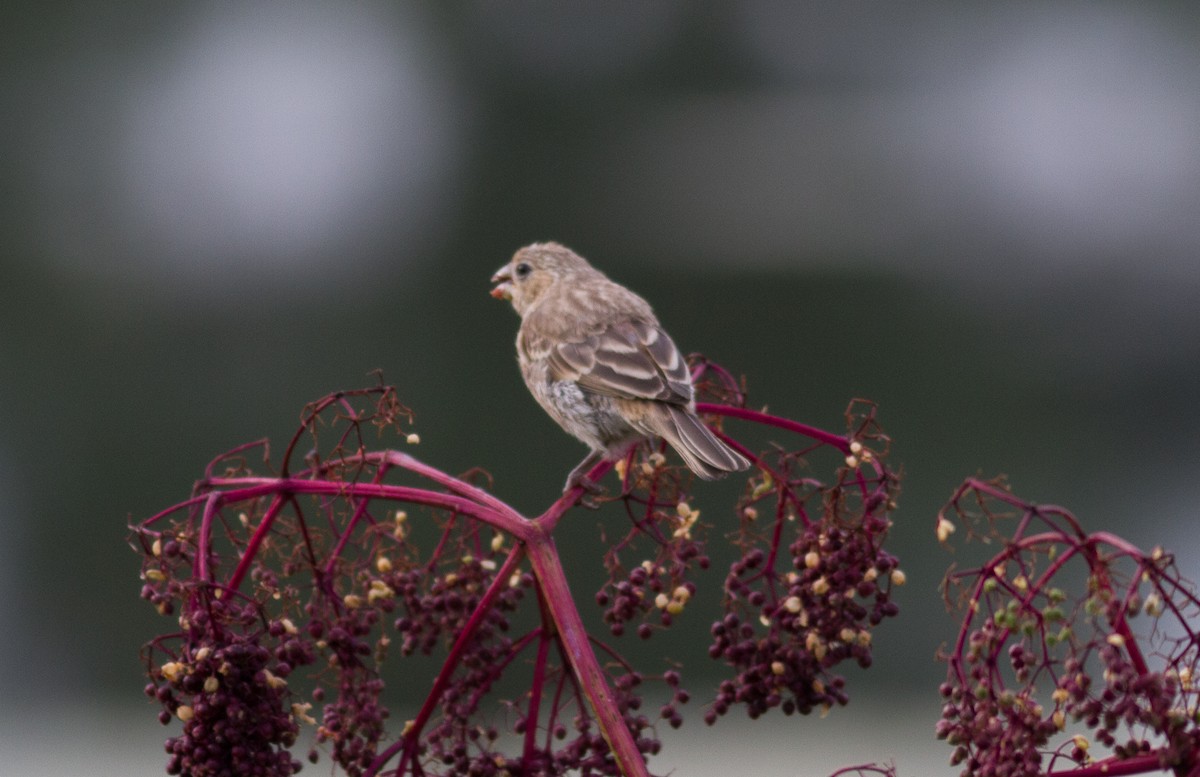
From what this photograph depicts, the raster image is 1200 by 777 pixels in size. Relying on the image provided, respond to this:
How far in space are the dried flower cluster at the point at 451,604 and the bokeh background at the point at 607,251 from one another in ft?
11.7

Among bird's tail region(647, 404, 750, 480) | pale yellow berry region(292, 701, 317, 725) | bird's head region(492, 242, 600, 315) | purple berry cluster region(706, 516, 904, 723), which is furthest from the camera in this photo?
bird's head region(492, 242, 600, 315)

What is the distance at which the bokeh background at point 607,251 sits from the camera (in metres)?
5.99

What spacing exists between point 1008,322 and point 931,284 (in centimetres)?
37

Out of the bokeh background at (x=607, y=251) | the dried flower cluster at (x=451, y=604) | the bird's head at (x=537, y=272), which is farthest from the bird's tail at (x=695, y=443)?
the bokeh background at (x=607, y=251)

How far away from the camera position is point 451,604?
214 centimetres

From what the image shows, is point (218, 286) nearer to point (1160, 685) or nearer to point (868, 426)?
point (868, 426)

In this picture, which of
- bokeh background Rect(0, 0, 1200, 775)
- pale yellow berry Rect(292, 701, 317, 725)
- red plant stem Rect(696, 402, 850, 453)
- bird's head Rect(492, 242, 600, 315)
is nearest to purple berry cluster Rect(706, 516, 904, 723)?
red plant stem Rect(696, 402, 850, 453)

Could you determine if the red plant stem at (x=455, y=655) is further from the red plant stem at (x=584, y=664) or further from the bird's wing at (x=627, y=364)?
the bird's wing at (x=627, y=364)

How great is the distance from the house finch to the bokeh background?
1.91 meters

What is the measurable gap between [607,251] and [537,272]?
228 centimetres

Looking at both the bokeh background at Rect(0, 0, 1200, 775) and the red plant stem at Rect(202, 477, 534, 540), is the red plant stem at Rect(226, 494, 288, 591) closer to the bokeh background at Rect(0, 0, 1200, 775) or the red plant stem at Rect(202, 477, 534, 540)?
the red plant stem at Rect(202, 477, 534, 540)

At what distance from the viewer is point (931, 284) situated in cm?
636

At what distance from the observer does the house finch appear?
2.88m

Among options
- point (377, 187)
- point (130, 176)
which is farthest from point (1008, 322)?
point (130, 176)
